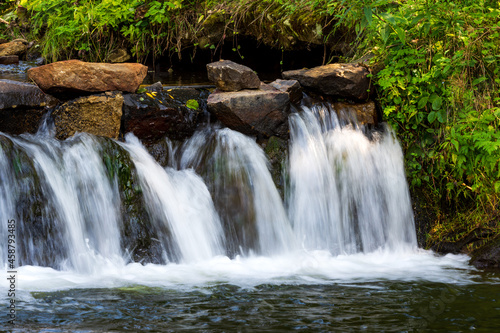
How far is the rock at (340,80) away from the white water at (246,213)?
0.27 metres

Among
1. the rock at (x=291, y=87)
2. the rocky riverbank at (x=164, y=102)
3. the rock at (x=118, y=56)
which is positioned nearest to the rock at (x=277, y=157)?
the rocky riverbank at (x=164, y=102)

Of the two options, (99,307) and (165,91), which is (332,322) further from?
(165,91)

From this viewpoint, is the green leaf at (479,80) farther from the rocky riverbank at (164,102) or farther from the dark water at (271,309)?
the dark water at (271,309)

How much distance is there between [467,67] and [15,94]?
4307mm

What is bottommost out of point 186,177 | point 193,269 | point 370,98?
point 193,269

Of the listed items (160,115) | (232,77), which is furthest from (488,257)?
(160,115)

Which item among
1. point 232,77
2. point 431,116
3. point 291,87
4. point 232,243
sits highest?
point 232,77

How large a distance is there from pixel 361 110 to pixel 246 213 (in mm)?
1727

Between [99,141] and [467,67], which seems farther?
[467,67]

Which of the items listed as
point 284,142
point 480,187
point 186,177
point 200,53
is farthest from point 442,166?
point 200,53

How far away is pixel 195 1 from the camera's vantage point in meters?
7.59

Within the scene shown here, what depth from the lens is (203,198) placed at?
17.2 ft

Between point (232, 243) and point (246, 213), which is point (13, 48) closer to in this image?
point (246, 213)

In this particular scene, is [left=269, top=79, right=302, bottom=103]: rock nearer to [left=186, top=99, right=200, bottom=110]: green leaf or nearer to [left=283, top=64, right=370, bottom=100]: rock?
[left=283, top=64, right=370, bottom=100]: rock
